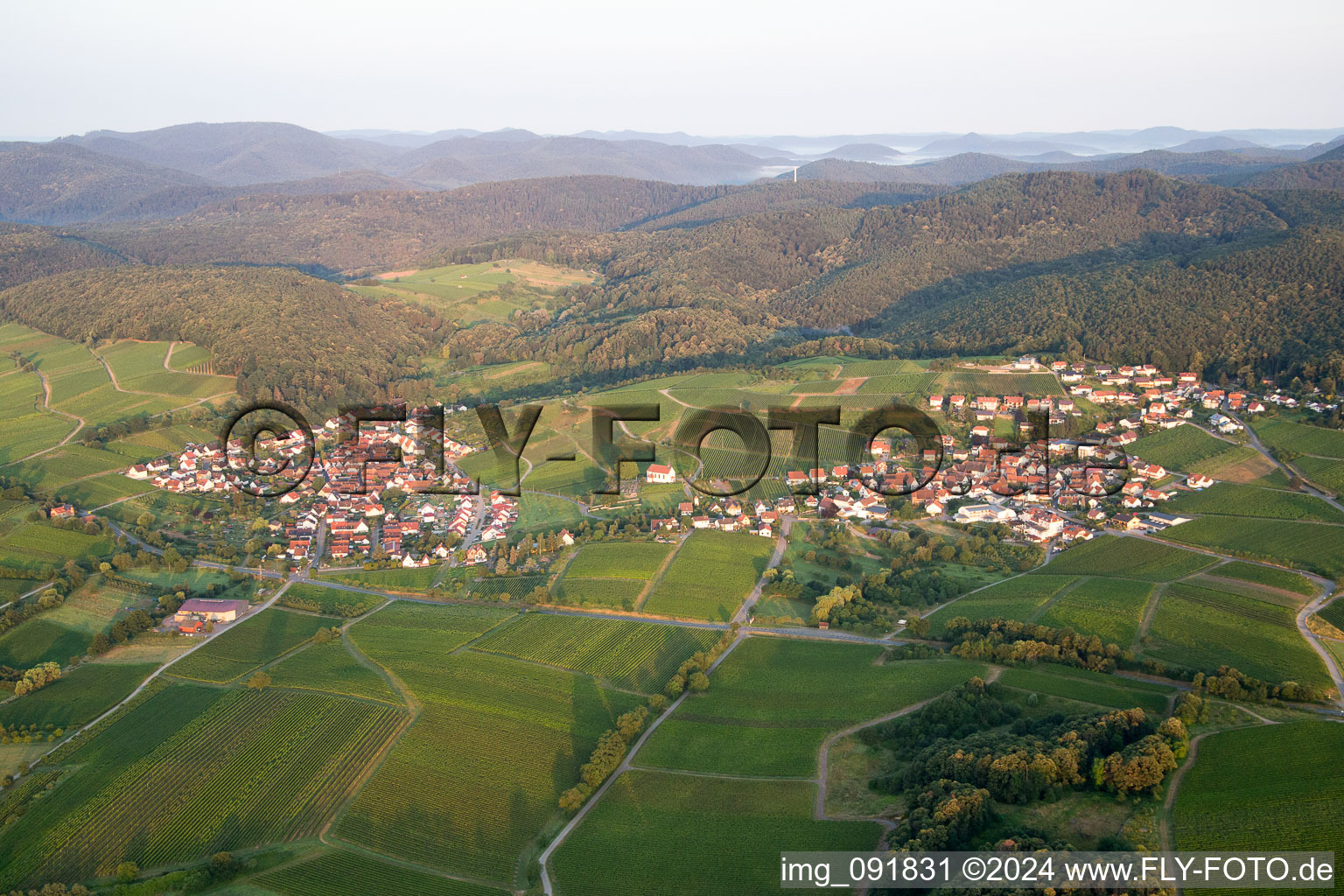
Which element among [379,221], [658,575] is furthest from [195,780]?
[379,221]

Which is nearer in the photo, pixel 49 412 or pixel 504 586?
pixel 504 586

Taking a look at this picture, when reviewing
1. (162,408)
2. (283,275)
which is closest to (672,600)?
(162,408)

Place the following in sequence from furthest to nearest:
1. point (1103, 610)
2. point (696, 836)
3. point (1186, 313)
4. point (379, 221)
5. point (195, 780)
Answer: point (379, 221) → point (1186, 313) → point (1103, 610) → point (195, 780) → point (696, 836)

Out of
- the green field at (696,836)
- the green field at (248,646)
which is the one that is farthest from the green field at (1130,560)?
the green field at (248,646)

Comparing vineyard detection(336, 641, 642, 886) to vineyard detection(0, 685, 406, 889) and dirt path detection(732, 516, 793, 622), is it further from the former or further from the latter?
dirt path detection(732, 516, 793, 622)

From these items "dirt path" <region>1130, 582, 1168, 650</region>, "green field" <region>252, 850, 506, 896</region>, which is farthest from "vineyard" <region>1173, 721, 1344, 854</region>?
"green field" <region>252, 850, 506, 896</region>

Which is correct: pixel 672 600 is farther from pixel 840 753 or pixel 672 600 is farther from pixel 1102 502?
pixel 1102 502

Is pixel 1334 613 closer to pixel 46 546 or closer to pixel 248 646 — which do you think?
pixel 248 646
